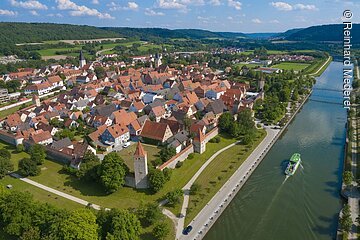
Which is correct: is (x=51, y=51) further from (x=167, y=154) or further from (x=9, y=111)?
(x=167, y=154)

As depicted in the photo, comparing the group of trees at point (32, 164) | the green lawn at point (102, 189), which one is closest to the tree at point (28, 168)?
the group of trees at point (32, 164)

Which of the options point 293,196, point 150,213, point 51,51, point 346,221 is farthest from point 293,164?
point 51,51

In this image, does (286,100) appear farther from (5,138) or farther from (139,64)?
(139,64)

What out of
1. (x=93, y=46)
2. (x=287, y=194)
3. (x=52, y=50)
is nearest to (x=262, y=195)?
(x=287, y=194)

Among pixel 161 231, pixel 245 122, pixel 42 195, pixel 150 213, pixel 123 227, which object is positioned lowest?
pixel 42 195

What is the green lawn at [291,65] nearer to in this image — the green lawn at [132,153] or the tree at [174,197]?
the green lawn at [132,153]
